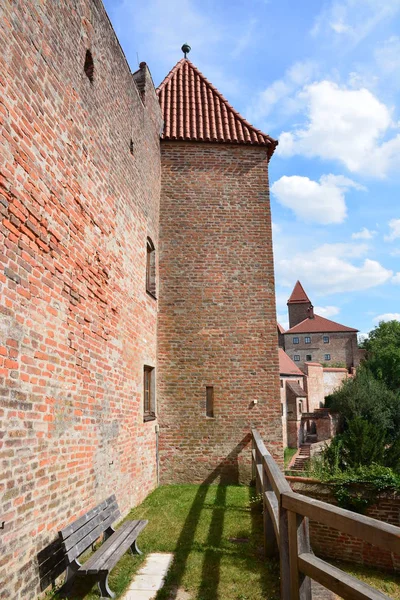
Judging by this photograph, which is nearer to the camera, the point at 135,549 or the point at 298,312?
the point at 135,549

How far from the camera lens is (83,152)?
5512 millimetres

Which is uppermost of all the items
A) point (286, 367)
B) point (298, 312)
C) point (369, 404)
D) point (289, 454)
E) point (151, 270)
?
point (298, 312)

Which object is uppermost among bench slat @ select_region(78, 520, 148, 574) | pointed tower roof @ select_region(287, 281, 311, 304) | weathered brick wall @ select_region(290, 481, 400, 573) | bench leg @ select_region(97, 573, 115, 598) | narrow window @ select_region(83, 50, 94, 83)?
pointed tower roof @ select_region(287, 281, 311, 304)

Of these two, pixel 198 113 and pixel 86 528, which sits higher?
pixel 198 113

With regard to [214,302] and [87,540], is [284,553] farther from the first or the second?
[214,302]

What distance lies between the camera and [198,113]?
1135 centimetres

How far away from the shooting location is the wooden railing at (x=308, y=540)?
2234 mm

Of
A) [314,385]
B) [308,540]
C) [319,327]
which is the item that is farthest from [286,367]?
[308,540]

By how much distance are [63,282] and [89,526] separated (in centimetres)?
267

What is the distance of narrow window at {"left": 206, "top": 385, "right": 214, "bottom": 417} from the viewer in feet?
30.7

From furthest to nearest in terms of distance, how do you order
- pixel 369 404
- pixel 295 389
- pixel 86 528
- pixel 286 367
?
pixel 286 367, pixel 295 389, pixel 369 404, pixel 86 528

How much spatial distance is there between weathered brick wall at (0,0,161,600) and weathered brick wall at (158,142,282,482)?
1.67 metres

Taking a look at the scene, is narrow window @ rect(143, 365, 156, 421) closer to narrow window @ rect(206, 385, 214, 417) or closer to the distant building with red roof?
narrow window @ rect(206, 385, 214, 417)

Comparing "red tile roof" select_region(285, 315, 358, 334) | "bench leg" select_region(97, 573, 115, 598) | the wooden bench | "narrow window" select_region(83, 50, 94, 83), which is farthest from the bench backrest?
"red tile roof" select_region(285, 315, 358, 334)
